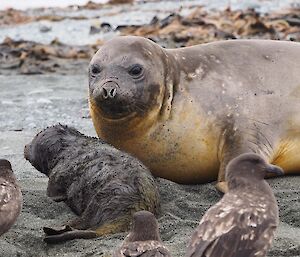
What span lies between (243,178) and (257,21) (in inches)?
387

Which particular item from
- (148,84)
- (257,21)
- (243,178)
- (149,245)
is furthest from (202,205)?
(257,21)

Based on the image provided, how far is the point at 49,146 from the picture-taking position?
6066 mm

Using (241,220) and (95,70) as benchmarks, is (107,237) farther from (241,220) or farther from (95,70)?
(95,70)

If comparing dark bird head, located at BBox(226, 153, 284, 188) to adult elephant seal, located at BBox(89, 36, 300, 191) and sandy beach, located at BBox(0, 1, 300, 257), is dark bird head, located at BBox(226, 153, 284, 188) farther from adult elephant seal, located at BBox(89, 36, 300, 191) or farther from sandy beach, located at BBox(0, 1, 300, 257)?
adult elephant seal, located at BBox(89, 36, 300, 191)

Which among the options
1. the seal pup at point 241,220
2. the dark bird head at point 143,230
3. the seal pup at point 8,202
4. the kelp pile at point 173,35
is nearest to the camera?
the seal pup at point 241,220

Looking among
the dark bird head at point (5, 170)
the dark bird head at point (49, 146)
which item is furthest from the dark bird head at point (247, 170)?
the dark bird head at point (49, 146)

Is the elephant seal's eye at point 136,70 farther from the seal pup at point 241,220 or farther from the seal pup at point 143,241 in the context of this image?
the seal pup at point 143,241

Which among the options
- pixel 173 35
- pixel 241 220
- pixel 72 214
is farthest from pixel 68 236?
pixel 173 35

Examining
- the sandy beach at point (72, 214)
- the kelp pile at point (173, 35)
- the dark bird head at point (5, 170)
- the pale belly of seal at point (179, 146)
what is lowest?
the kelp pile at point (173, 35)

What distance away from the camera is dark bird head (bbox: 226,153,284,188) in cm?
408

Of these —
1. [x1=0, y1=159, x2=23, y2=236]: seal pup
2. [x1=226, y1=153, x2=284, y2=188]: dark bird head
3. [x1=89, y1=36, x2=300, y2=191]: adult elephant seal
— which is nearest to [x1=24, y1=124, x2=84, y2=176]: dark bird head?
[x1=89, y1=36, x2=300, y2=191]: adult elephant seal

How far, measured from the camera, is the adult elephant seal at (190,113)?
5.80 metres

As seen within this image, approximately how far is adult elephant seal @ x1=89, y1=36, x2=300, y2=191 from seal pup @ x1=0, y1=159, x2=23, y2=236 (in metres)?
1.16

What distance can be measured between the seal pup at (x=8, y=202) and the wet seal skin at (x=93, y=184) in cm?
30
